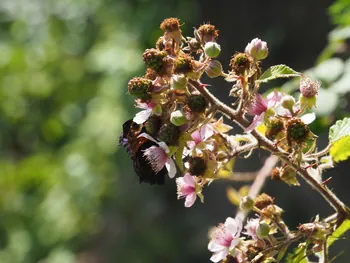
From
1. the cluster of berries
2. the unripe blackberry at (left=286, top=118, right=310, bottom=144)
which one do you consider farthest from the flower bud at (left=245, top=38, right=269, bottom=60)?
the unripe blackberry at (left=286, top=118, right=310, bottom=144)

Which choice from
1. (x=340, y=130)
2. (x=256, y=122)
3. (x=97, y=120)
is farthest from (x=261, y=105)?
(x=97, y=120)

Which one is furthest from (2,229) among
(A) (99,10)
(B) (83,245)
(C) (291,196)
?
(C) (291,196)

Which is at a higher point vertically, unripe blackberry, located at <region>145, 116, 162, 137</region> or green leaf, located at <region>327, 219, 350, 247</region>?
unripe blackberry, located at <region>145, 116, 162, 137</region>

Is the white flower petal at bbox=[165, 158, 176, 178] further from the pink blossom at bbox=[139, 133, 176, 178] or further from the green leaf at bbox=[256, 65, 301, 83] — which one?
the green leaf at bbox=[256, 65, 301, 83]

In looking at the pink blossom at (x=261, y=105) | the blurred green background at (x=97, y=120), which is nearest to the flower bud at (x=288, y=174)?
the pink blossom at (x=261, y=105)

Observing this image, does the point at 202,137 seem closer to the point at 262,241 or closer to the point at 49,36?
the point at 262,241

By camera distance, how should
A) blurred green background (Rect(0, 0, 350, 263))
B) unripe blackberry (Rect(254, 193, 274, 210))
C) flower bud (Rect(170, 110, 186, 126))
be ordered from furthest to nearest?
blurred green background (Rect(0, 0, 350, 263)) → unripe blackberry (Rect(254, 193, 274, 210)) → flower bud (Rect(170, 110, 186, 126))
